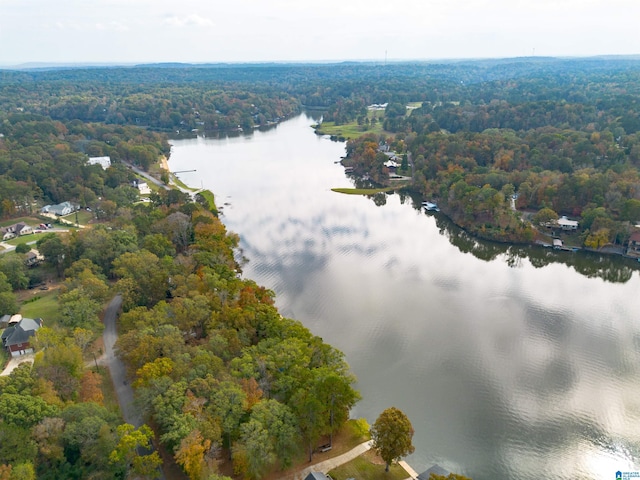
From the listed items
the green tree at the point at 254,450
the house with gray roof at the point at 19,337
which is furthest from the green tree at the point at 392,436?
the house with gray roof at the point at 19,337

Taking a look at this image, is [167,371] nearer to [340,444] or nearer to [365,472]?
[340,444]

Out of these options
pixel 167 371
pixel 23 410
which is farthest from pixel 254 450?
pixel 23 410

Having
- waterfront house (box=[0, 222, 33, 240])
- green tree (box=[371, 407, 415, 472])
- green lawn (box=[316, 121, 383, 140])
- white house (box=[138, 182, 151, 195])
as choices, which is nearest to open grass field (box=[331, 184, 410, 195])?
white house (box=[138, 182, 151, 195])

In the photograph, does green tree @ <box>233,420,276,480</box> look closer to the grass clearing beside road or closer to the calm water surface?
the calm water surface

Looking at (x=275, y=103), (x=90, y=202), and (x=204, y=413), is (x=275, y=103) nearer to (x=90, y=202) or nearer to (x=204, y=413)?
(x=90, y=202)

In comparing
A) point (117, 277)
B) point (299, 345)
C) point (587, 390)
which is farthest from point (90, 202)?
point (587, 390)

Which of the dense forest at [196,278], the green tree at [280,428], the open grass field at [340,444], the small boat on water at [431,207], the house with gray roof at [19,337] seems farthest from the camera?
the small boat on water at [431,207]

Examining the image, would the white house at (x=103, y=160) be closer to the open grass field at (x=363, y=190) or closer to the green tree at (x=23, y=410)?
the open grass field at (x=363, y=190)
